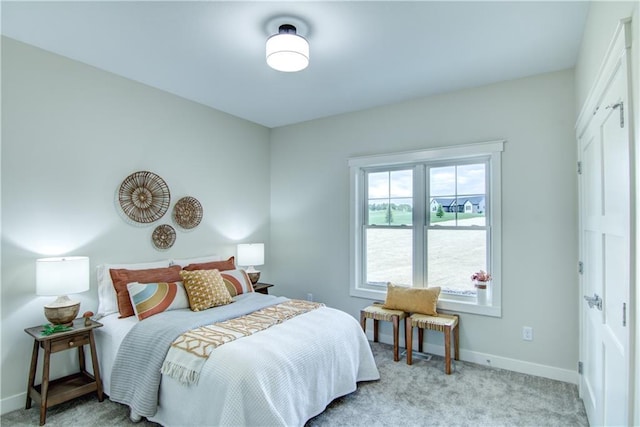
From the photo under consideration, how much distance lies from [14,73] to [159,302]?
2003 mm

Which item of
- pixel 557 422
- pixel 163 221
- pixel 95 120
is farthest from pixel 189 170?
pixel 557 422

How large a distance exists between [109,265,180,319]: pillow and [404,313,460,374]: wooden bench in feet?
7.23

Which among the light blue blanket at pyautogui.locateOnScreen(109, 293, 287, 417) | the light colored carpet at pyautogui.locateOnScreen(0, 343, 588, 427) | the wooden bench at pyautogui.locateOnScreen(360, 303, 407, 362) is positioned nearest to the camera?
the light blue blanket at pyautogui.locateOnScreen(109, 293, 287, 417)

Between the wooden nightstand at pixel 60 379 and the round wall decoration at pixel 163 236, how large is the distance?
3.23ft

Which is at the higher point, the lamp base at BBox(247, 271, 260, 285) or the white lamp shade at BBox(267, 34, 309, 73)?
the white lamp shade at BBox(267, 34, 309, 73)

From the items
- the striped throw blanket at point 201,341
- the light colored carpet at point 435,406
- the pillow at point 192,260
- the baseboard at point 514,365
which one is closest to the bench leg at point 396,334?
the light colored carpet at point 435,406

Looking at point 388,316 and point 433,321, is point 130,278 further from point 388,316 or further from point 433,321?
point 433,321

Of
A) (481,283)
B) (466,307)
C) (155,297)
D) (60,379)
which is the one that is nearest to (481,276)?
(481,283)

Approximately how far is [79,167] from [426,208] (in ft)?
10.8

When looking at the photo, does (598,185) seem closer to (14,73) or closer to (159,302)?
(159,302)

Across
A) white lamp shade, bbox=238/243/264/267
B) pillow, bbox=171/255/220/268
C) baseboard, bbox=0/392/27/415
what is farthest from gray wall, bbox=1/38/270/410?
white lamp shade, bbox=238/243/264/267

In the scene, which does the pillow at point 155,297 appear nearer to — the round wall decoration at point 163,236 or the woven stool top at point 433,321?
the round wall decoration at point 163,236

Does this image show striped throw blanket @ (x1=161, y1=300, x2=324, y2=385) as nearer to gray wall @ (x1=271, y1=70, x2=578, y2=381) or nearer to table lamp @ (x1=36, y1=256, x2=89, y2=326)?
table lamp @ (x1=36, y1=256, x2=89, y2=326)

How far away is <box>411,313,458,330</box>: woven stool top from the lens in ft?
10.5
